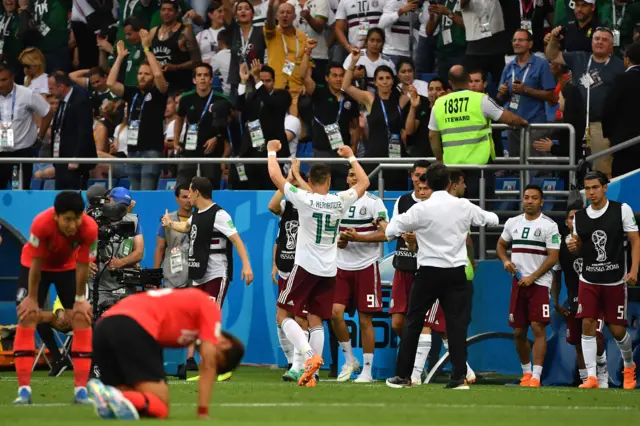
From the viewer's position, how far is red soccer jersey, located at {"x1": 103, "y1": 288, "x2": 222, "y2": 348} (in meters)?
9.64

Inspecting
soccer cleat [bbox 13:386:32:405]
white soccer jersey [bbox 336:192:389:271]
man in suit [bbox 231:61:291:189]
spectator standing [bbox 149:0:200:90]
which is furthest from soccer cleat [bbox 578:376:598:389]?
spectator standing [bbox 149:0:200:90]

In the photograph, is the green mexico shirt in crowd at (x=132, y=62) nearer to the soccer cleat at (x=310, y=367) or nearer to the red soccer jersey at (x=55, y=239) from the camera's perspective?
the soccer cleat at (x=310, y=367)

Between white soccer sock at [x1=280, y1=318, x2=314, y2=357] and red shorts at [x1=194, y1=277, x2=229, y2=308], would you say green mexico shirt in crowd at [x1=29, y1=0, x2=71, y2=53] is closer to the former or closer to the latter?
red shorts at [x1=194, y1=277, x2=229, y2=308]

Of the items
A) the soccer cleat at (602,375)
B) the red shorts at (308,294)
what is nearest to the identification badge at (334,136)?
the red shorts at (308,294)

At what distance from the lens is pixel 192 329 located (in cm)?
976

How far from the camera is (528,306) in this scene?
53.6 feet

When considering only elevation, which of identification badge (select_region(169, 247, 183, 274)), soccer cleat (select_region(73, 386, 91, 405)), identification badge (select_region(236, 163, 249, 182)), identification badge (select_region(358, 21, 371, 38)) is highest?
identification badge (select_region(358, 21, 371, 38))

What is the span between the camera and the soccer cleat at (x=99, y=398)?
942 cm

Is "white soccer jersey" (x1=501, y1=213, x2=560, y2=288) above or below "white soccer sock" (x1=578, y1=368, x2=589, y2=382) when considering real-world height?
above

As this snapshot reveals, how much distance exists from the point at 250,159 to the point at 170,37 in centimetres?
472

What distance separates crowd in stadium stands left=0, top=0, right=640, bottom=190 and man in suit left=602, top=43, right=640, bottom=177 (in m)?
0.02

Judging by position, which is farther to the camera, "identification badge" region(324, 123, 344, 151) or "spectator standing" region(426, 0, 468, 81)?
"spectator standing" region(426, 0, 468, 81)

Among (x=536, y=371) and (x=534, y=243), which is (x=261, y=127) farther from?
(x=536, y=371)

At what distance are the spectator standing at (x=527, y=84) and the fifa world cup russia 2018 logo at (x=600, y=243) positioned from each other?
145 inches
